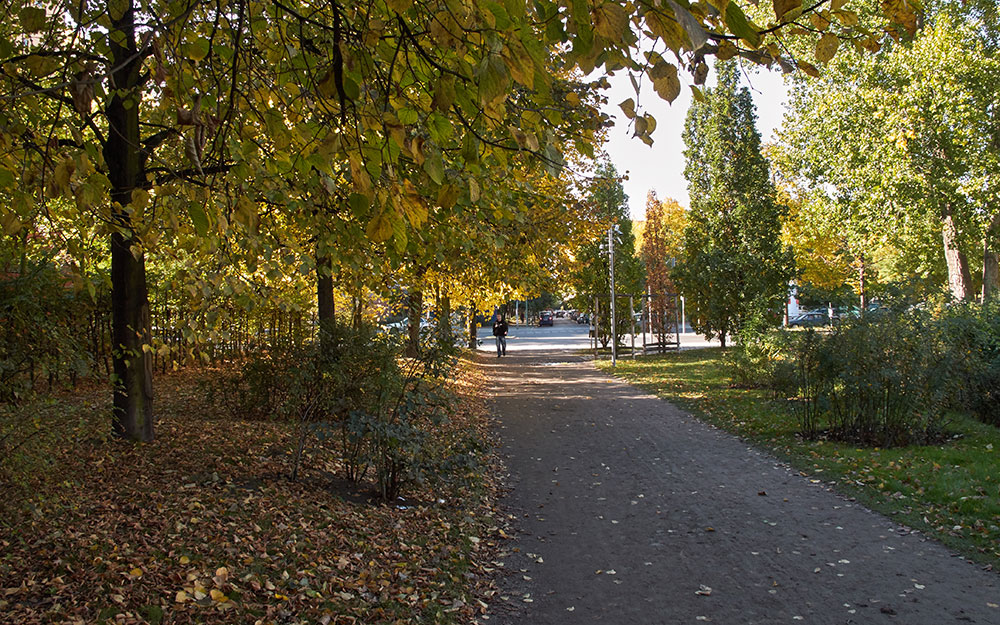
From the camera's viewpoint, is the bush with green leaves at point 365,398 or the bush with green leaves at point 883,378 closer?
the bush with green leaves at point 365,398

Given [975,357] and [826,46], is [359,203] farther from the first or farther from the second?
[975,357]

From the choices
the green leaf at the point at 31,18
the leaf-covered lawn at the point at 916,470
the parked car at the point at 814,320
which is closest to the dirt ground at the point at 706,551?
the leaf-covered lawn at the point at 916,470

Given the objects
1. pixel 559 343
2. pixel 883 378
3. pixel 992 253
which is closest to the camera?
pixel 883 378

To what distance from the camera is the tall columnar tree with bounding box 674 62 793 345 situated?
27109 mm

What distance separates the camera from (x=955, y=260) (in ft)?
69.2

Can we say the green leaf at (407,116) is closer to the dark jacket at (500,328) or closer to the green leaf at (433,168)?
the green leaf at (433,168)

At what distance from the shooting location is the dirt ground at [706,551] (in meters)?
4.20

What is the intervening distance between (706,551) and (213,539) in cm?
358

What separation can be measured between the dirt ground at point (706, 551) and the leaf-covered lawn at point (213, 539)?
1.69 ft

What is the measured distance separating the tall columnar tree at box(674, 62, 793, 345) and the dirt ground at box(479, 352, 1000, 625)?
62.8 ft

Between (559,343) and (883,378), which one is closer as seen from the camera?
(883,378)

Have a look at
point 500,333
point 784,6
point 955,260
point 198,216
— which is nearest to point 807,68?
point 784,6

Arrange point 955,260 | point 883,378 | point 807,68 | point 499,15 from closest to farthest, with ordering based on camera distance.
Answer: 1. point 499,15
2. point 807,68
3. point 883,378
4. point 955,260

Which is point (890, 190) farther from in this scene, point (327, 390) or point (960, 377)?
point (327, 390)
